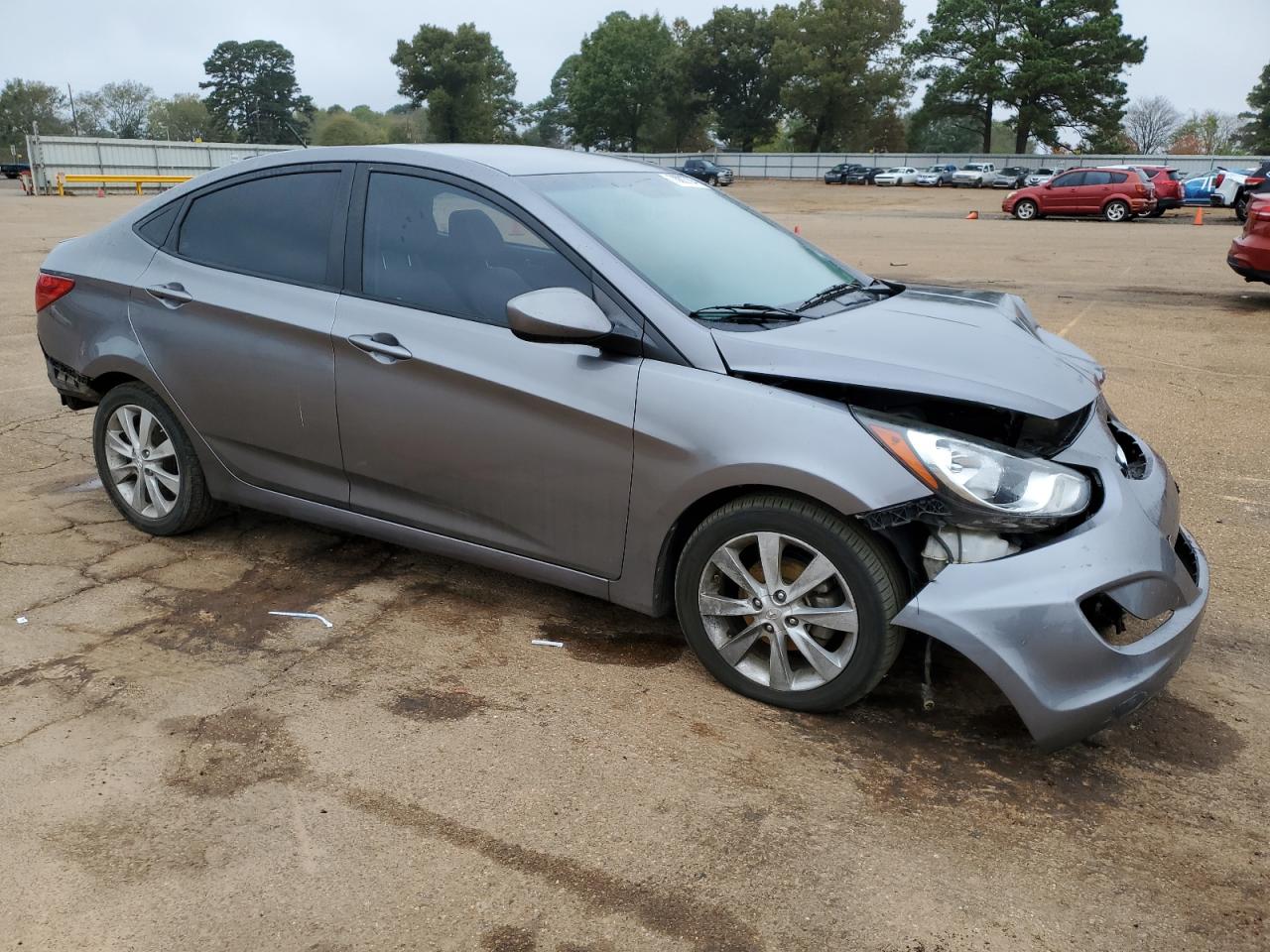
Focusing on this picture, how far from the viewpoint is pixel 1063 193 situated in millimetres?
29719

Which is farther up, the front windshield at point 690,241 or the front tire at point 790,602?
the front windshield at point 690,241

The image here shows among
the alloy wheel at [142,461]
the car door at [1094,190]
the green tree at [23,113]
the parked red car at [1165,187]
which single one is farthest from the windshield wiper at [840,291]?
the green tree at [23,113]

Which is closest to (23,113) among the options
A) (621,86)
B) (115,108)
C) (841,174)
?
(115,108)

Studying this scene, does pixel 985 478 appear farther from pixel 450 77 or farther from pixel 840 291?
pixel 450 77

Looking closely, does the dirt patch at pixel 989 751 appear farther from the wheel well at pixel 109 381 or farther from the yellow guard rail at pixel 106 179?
the yellow guard rail at pixel 106 179

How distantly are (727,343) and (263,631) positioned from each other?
198cm

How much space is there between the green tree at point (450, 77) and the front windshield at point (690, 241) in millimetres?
89967

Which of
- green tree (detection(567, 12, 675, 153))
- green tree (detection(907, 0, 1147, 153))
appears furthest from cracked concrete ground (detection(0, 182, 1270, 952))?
green tree (detection(567, 12, 675, 153))

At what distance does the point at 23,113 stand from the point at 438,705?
124m

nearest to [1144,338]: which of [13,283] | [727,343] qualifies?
[727,343]

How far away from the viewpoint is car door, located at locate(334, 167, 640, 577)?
348 centimetres

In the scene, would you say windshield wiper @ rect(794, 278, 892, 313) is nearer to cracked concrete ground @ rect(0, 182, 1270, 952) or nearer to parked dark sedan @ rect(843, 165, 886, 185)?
cracked concrete ground @ rect(0, 182, 1270, 952)

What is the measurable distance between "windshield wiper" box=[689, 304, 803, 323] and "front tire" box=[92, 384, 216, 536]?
2.35 metres

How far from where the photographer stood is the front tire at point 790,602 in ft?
10.0
